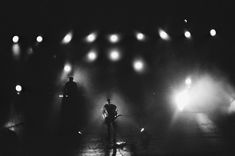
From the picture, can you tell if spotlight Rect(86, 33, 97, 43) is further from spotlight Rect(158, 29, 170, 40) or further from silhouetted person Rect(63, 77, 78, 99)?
silhouetted person Rect(63, 77, 78, 99)

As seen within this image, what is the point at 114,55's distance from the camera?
17453 mm

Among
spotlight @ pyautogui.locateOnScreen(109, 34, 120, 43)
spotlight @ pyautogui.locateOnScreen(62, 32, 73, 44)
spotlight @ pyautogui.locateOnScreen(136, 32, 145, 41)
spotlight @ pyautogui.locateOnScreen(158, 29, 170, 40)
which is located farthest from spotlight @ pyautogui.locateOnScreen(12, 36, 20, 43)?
spotlight @ pyautogui.locateOnScreen(158, 29, 170, 40)

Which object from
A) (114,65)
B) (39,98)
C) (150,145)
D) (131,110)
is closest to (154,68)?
(114,65)

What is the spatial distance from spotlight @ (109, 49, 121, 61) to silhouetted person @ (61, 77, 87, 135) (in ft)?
12.8

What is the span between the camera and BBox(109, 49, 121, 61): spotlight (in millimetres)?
17391

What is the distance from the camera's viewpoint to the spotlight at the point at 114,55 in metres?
17.4

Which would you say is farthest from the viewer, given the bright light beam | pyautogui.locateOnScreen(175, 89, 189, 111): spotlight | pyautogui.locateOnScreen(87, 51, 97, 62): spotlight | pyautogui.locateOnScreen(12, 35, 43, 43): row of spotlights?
pyautogui.locateOnScreen(87, 51, 97, 62): spotlight

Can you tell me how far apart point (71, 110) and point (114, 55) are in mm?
4885

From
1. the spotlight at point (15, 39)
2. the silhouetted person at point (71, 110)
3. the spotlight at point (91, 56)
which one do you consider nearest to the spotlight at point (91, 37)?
the spotlight at point (91, 56)

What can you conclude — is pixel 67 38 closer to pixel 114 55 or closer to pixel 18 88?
pixel 114 55

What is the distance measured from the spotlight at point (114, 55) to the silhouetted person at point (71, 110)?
12.8 ft

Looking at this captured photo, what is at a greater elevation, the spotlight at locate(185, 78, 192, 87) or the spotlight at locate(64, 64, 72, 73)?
the spotlight at locate(64, 64, 72, 73)

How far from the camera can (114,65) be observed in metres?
17.3

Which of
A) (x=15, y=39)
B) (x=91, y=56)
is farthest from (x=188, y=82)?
(x=15, y=39)
